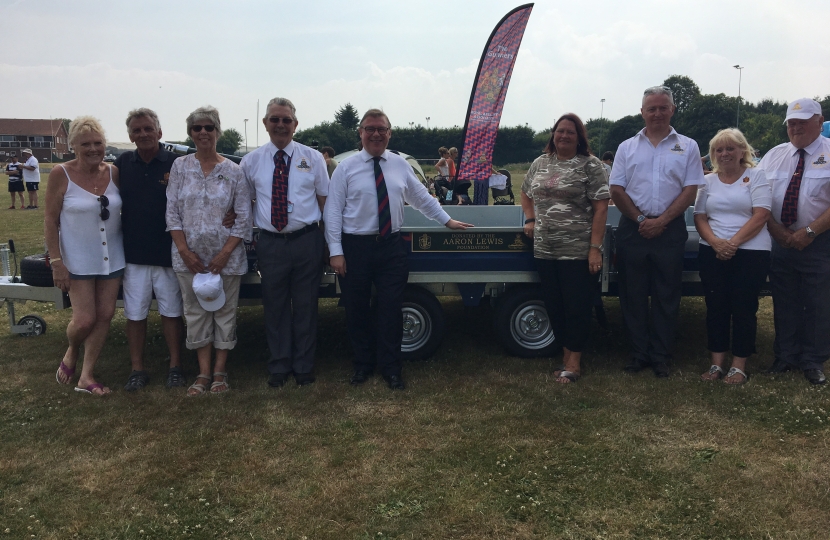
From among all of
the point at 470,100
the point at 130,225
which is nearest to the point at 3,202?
the point at 470,100

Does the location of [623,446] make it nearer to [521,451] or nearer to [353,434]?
[521,451]

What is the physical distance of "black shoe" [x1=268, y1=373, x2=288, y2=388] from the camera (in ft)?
14.5

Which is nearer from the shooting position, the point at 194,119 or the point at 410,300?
the point at 194,119

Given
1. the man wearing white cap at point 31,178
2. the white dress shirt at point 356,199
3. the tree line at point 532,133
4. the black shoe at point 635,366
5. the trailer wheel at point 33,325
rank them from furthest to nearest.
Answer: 1. the tree line at point 532,133
2. the man wearing white cap at point 31,178
3. the trailer wheel at point 33,325
4. the black shoe at point 635,366
5. the white dress shirt at point 356,199

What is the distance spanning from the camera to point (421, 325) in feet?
15.9

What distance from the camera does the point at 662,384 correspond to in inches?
172

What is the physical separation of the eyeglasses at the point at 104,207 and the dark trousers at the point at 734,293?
416cm

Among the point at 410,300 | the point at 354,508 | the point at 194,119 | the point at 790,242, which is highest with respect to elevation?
the point at 194,119

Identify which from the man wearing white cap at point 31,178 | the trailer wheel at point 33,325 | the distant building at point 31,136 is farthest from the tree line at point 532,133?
the distant building at point 31,136

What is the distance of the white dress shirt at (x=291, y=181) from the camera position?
13.7ft

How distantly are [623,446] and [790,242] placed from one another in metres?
2.06

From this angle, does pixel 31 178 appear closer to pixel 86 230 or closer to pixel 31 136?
pixel 86 230

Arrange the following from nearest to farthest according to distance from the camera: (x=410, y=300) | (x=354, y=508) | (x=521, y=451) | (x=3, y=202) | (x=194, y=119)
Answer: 1. (x=354, y=508)
2. (x=521, y=451)
3. (x=194, y=119)
4. (x=410, y=300)
5. (x=3, y=202)

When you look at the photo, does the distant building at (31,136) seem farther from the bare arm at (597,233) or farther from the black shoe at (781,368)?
the black shoe at (781,368)
